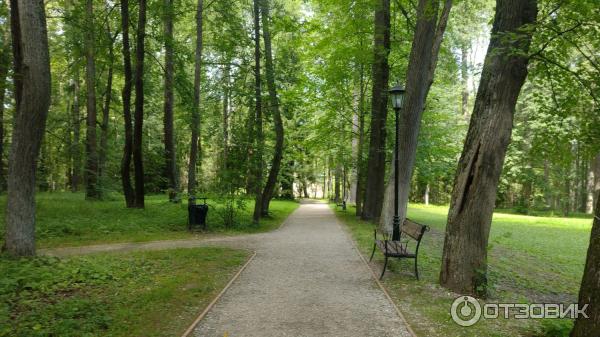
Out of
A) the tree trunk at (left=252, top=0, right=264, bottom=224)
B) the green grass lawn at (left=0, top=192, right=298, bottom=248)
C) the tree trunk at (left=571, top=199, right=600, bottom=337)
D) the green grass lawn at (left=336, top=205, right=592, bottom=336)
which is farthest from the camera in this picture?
the tree trunk at (left=252, top=0, right=264, bottom=224)

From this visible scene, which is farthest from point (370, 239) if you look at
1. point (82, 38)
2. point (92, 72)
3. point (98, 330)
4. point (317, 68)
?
point (92, 72)

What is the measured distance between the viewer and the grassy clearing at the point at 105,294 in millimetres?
4406

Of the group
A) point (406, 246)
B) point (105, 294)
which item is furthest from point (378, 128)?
point (105, 294)

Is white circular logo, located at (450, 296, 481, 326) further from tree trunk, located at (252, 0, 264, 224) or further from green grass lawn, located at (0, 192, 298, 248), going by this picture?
tree trunk, located at (252, 0, 264, 224)

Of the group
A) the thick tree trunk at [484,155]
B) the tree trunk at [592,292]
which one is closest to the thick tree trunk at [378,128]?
the thick tree trunk at [484,155]

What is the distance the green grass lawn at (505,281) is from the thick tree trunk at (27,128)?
21.7ft

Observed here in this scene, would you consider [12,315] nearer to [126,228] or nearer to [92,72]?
[126,228]

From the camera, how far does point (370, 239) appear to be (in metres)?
11.8

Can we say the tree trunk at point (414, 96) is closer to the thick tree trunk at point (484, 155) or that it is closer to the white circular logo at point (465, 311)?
the thick tree trunk at point (484, 155)

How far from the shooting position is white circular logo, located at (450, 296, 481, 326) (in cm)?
504

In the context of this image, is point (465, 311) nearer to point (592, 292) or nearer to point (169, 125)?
point (592, 292)

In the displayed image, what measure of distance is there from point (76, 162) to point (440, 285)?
1577cm

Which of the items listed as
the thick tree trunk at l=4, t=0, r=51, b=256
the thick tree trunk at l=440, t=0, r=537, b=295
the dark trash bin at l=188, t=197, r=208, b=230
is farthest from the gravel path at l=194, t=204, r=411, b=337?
the dark trash bin at l=188, t=197, r=208, b=230

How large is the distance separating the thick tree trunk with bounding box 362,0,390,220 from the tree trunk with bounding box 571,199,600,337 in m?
11.9
